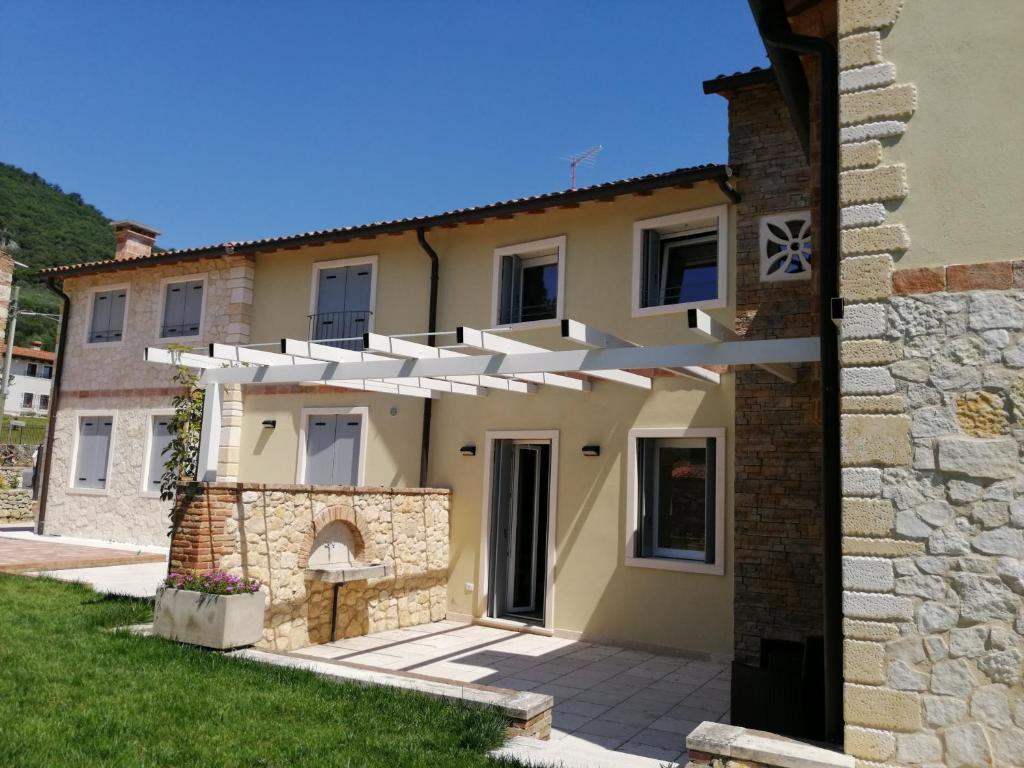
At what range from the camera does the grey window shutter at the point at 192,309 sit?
1442 cm

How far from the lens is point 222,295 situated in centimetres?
1403

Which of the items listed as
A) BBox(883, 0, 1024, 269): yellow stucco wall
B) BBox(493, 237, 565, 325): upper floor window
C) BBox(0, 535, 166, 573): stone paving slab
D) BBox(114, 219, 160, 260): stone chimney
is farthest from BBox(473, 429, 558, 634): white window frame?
BBox(114, 219, 160, 260): stone chimney

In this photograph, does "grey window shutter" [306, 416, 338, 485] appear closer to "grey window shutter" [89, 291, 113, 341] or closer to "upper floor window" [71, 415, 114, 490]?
"upper floor window" [71, 415, 114, 490]

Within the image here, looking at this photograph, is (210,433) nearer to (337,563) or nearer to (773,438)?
(337,563)

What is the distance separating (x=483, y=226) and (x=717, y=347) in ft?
20.3

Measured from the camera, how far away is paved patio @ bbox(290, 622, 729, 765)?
5668mm

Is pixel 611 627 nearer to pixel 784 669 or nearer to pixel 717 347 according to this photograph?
pixel 784 669

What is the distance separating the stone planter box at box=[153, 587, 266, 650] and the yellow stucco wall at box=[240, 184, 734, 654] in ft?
12.5

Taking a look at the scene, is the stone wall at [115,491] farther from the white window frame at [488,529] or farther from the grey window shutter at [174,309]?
the white window frame at [488,529]

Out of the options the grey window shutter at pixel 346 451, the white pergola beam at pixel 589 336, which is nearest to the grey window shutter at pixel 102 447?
the grey window shutter at pixel 346 451

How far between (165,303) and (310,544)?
28.6ft

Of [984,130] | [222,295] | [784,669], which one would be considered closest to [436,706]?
[784,669]

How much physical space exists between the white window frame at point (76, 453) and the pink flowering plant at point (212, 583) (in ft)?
29.6

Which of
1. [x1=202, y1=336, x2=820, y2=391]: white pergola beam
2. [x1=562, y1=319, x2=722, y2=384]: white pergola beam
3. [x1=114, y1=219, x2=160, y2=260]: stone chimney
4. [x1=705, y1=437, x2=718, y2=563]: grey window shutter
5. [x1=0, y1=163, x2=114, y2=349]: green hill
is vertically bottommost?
[x1=705, y1=437, x2=718, y2=563]: grey window shutter
